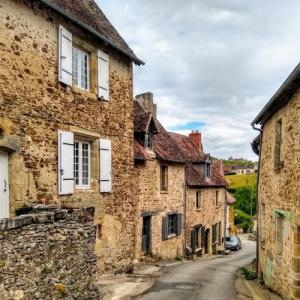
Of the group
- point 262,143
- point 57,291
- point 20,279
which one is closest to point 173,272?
point 262,143

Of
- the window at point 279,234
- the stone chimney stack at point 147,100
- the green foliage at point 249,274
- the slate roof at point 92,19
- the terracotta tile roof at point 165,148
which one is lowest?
the green foliage at point 249,274

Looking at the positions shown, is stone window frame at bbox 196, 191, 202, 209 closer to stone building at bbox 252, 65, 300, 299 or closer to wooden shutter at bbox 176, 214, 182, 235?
wooden shutter at bbox 176, 214, 182, 235

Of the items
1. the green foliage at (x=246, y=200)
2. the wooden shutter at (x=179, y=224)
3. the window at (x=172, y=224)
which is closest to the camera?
the window at (x=172, y=224)

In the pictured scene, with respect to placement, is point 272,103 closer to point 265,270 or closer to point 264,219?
point 264,219

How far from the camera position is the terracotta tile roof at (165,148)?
65.9 feet

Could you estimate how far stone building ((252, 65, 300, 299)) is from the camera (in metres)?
9.31

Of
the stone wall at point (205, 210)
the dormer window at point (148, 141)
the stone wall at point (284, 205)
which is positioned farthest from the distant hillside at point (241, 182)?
the stone wall at point (284, 205)

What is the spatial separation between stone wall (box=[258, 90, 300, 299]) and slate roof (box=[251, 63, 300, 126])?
15cm

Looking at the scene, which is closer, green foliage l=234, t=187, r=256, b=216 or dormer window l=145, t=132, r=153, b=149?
dormer window l=145, t=132, r=153, b=149

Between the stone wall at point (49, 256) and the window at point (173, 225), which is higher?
the stone wall at point (49, 256)

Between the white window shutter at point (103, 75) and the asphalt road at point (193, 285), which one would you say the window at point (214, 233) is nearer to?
the asphalt road at point (193, 285)

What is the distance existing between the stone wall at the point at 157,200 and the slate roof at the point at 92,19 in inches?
220

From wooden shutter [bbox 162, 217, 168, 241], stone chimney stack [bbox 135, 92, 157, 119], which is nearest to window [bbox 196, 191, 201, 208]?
wooden shutter [bbox 162, 217, 168, 241]

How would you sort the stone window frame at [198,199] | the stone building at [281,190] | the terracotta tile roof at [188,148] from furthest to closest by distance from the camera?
1. the terracotta tile roof at [188,148]
2. the stone window frame at [198,199]
3. the stone building at [281,190]
